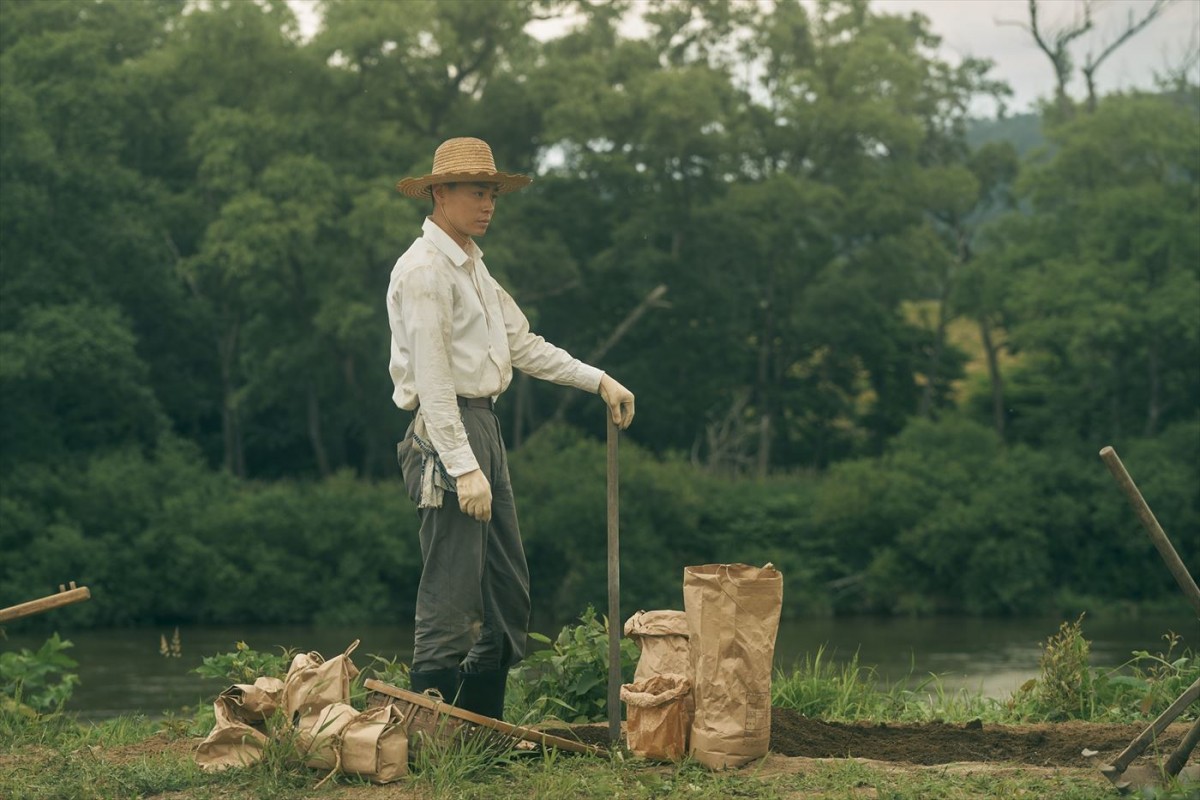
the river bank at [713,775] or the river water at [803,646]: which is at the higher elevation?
the river bank at [713,775]

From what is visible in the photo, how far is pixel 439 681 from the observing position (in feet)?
17.6

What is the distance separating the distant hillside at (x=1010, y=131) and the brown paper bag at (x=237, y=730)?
40.6m

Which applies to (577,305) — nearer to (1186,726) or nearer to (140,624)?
(140,624)

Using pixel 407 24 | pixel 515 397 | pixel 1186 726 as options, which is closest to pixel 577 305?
pixel 515 397

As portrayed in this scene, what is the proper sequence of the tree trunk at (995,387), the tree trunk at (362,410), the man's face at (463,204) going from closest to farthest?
1. the man's face at (463,204)
2. the tree trunk at (362,410)
3. the tree trunk at (995,387)

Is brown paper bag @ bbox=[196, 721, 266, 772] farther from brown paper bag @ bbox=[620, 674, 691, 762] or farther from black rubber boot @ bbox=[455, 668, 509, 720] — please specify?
brown paper bag @ bbox=[620, 674, 691, 762]

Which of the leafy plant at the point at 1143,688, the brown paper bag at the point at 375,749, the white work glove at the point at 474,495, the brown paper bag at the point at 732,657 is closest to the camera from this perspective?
the brown paper bag at the point at 375,749

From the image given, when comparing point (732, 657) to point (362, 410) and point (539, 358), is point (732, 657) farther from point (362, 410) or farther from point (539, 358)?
point (362, 410)

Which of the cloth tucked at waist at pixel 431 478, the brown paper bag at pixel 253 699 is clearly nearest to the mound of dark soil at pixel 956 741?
the cloth tucked at waist at pixel 431 478

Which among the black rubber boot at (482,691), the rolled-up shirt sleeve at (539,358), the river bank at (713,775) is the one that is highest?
the rolled-up shirt sleeve at (539,358)

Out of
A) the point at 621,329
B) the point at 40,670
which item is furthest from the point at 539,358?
the point at 621,329

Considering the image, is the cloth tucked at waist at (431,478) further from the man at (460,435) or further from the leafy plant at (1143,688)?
the leafy plant at (1143,688)

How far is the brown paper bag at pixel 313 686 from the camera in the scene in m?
5.27

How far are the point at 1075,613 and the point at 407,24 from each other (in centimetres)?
1707
